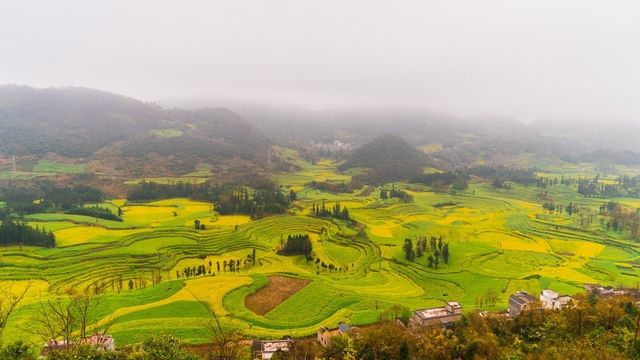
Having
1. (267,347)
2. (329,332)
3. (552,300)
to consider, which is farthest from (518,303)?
(267,347)

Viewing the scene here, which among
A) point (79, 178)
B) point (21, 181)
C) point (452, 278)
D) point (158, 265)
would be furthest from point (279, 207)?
point (21, 181)

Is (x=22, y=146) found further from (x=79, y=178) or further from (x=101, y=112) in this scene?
(x=101, y=112)

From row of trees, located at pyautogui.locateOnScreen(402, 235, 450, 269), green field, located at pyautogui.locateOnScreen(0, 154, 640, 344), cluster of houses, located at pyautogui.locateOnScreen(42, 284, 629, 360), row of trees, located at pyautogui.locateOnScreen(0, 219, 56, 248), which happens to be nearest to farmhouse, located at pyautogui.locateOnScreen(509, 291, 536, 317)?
cluster of houses, located at pyautogui.locateOnScreen(42, 284, 629, 360)

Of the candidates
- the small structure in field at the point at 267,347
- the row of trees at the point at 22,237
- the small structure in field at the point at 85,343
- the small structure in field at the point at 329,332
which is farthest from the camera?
the row of trees at the point at 22,237

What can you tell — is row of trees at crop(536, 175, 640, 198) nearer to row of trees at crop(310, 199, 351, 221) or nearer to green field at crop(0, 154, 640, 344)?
green field at crop(0, 154, 640, 344)

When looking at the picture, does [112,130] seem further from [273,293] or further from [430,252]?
[430,252]

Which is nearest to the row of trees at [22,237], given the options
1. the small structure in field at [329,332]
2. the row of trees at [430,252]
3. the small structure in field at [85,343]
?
the small structure in field at [85,343]

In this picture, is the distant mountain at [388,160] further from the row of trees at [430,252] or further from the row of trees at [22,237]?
the row of trees at [22,237]
